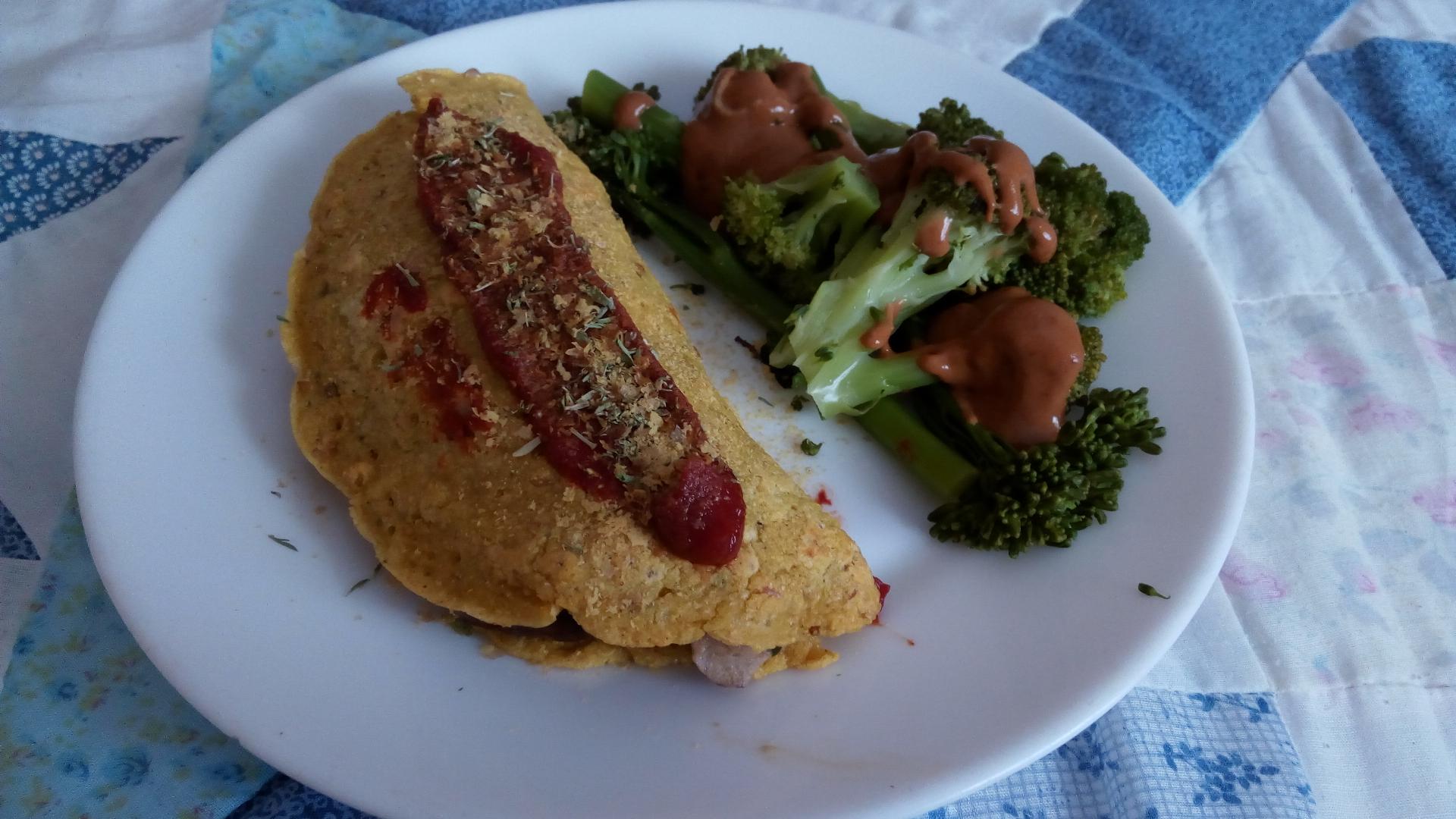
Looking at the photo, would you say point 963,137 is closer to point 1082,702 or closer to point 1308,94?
point 1082,702

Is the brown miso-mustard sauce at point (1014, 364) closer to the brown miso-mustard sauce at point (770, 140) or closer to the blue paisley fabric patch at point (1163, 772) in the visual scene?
the brown miso-mustard sauce at point (770, 140)

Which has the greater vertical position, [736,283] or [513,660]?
[736,283]

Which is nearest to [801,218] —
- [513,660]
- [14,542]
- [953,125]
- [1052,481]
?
[953,125]

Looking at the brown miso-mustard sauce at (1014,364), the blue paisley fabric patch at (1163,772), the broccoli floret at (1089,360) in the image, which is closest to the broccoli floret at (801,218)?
the brown miso-mustard sauce at (1014,364)

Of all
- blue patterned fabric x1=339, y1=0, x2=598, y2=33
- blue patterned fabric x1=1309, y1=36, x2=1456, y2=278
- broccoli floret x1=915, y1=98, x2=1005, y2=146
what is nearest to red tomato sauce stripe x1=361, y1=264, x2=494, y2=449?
broccoli floret x1=915, y1=98, x2=1005, y2=146

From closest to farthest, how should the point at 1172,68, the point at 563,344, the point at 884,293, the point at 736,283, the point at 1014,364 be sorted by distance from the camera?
the point at 563,344 < the point at 1014,364 < the point at 884,293 < the point at 736,283 < the point at 1172,68

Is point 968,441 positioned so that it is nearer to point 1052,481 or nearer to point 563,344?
point 1052,481
